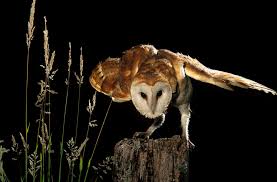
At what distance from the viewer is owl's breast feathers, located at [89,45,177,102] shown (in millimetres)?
2945

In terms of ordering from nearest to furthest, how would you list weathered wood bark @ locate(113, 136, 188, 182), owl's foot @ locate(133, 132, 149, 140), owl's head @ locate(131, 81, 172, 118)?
weathered wood bark @ locate(113, 136, 188, 182)
owl's head @ locate(131, 81, 172, 118)
owl's foot @ locate(133, 132, 149, 140)

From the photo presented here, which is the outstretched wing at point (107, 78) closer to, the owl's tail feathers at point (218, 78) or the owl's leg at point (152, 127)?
the owl's leg at point (152, 127)

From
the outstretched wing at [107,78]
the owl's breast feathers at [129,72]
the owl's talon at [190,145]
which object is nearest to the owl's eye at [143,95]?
the owl's breast feathers at [129,72]

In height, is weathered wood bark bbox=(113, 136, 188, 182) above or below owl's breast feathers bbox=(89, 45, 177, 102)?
below

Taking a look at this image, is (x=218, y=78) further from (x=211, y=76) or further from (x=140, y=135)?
(x=140, y=135)

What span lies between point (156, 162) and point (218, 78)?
729 millimetres

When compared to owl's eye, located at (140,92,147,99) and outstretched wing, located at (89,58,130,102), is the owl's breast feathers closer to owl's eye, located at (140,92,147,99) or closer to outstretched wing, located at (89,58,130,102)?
outstretched wing, located at (89,58,130,102)

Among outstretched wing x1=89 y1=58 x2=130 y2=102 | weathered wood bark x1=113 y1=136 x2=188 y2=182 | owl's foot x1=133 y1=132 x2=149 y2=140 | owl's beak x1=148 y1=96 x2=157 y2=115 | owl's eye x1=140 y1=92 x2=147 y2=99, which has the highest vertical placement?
outstretched wing x1=89 y1=58 x2=130 y2=102

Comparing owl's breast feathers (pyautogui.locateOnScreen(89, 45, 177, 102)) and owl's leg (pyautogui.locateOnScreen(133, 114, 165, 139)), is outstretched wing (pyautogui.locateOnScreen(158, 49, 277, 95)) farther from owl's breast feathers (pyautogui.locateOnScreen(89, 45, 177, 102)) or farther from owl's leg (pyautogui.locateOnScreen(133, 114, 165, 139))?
owl's leg (pyautogui.locateOnScreen(133, 114, 165, 139))

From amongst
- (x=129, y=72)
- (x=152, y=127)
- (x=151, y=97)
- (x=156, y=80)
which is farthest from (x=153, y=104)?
(x=152, y=127)

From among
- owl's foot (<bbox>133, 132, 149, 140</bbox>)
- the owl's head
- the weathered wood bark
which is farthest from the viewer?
owl's foot (<bbox>133, 132, 149, 140</bbox>)

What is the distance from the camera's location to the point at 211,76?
120 inches

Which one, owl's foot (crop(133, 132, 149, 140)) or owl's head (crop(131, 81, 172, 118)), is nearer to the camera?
owl's head (crop(131, 81, 172, 118))

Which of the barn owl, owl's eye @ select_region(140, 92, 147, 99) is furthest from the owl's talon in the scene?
owl's eye @ select_region(140, 92, 147, 99)
